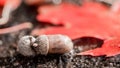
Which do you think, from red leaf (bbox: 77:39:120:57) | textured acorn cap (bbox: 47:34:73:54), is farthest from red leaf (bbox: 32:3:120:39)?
textured acorn cap (bbox: 47:34:73:54)

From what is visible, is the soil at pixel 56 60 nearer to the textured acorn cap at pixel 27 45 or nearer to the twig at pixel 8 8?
the textured acorn cap at pixel 27 45

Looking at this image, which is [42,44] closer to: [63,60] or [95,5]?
[63,60]

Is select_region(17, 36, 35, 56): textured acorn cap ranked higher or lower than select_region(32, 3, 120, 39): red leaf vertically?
lower

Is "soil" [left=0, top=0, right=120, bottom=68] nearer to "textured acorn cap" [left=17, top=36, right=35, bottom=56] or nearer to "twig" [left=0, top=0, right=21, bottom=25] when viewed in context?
"textured acorn cap" [left=17, top=36, right=35, bottom=56]

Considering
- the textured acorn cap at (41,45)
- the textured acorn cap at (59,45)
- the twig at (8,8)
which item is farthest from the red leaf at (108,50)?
the twig at (8,8)

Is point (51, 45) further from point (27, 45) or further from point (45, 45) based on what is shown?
point (27, 45)

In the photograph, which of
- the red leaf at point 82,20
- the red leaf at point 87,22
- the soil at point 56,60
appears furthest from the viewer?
the red leaf at point 82,20

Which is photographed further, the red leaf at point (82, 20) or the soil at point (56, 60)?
the red leaf at point (82, 20)
